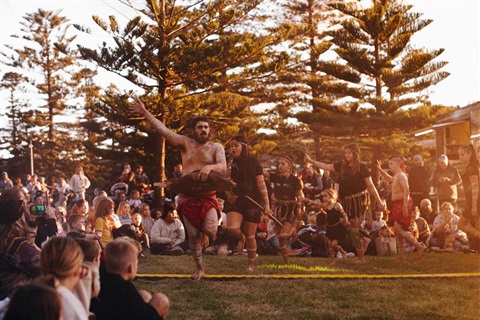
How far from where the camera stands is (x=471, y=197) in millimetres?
10516

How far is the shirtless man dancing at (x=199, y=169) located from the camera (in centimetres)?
845

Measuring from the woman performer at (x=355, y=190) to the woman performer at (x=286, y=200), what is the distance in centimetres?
59

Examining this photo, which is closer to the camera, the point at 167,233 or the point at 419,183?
the point at 167,233

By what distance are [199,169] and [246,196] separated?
122 centimetres

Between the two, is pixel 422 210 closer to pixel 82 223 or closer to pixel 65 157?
pixel 82 223

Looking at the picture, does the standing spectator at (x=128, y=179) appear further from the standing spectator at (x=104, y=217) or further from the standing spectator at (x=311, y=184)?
the standing spectator at (x=104, y=217)

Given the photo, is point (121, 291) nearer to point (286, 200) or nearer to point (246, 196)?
point (246, 196)

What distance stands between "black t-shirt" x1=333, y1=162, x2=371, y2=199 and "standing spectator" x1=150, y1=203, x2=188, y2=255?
10.5ft

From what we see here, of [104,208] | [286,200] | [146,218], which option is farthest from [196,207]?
[146,218]

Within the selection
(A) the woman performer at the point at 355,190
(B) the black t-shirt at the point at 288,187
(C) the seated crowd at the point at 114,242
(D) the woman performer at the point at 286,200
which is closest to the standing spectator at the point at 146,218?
(C) the seated crowd at the point at 114,242

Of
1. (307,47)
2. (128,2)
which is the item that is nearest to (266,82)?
(307,47)

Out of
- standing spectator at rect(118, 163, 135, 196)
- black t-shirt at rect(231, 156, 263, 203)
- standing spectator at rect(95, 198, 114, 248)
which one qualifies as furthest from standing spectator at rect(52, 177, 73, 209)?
black t-shirt at rect(231, 156, 263, 203)

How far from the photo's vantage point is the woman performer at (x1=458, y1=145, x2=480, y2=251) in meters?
10.4

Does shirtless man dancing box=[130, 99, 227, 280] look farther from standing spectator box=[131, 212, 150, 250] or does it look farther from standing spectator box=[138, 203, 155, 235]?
standing spectator box=[138, 203, 155, 235]
